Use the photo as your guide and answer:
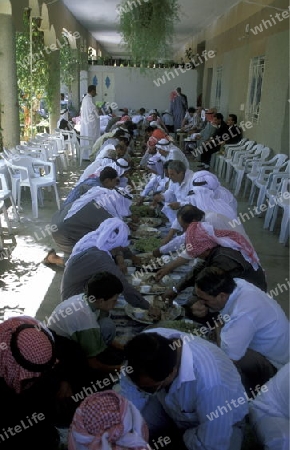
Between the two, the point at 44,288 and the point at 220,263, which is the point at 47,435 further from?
the point at 44,288

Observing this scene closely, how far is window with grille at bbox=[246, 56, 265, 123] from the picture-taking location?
27.7ft

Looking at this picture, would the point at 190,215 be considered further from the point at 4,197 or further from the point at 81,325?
the point at 4,197

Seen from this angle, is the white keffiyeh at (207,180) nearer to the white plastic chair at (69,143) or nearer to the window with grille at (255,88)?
the window with grille at (255,88)

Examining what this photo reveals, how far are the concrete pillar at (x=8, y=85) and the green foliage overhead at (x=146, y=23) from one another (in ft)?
5.64

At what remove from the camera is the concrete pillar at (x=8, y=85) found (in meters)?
6.55

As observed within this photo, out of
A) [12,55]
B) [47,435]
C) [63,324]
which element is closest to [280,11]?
[12,55]

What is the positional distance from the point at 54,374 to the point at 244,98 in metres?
8.60

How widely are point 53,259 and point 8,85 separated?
372cm

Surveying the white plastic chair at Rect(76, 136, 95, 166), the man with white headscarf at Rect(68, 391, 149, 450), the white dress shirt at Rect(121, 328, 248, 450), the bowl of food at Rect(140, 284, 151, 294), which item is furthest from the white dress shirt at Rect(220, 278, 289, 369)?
the white plastic chair at Rect(76, 136, 95, 166)

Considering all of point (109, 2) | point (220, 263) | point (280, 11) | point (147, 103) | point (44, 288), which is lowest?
point (44, 288)

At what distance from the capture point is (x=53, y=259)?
425cm

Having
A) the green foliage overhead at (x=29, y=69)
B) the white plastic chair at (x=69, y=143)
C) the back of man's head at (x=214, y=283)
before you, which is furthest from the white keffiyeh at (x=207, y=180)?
the white plastic chair at (x=69, y=143)

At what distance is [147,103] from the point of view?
14609 mm

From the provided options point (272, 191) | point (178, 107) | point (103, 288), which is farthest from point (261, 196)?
point (178, 107)
